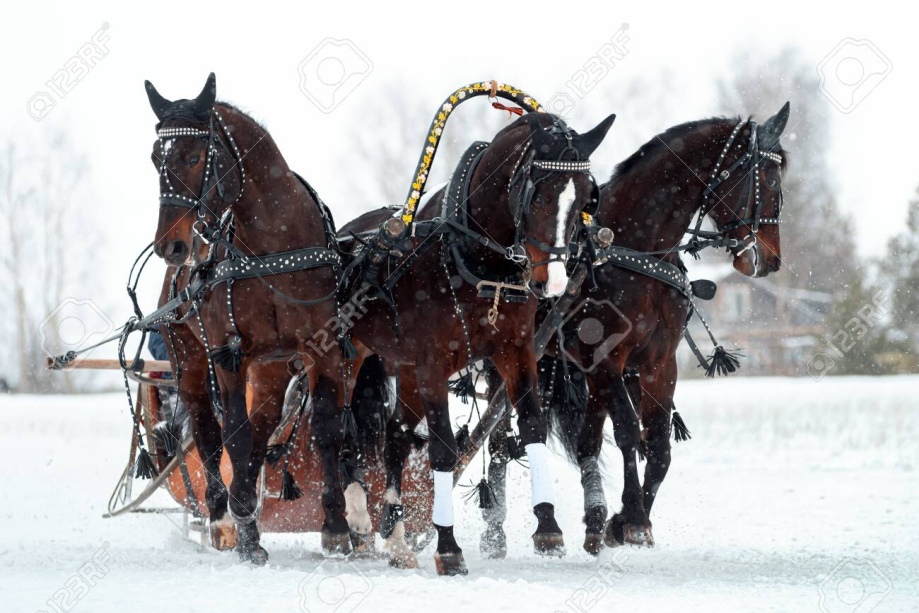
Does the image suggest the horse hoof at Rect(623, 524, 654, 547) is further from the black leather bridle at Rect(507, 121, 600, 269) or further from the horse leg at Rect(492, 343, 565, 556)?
the black leather bridle at Rect(507, 121, 600, 269)

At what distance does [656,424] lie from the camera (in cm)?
625

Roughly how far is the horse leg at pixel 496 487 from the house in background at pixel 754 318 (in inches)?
739

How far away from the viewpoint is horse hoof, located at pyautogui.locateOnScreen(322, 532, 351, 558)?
5664 mm

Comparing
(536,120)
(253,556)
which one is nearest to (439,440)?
(253,556)

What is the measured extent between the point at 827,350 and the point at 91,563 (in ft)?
57.8

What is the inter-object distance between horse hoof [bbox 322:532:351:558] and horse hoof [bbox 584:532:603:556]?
4.82ft

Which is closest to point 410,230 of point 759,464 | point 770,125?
point 770,125

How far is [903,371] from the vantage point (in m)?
20.8

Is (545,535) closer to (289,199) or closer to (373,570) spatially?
(373,570)

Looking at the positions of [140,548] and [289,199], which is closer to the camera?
[289,199]

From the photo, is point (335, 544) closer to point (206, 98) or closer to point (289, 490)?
point (289, 490)

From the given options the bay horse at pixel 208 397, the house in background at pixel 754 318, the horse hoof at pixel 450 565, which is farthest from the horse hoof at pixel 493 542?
the house in background at pixel 754 318

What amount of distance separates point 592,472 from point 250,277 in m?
2.49

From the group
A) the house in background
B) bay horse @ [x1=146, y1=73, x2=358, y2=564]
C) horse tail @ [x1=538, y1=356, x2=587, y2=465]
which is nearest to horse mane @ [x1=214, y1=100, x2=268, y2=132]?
bay horse @ [x1=146, y1=73, x2=358, y2=564]
